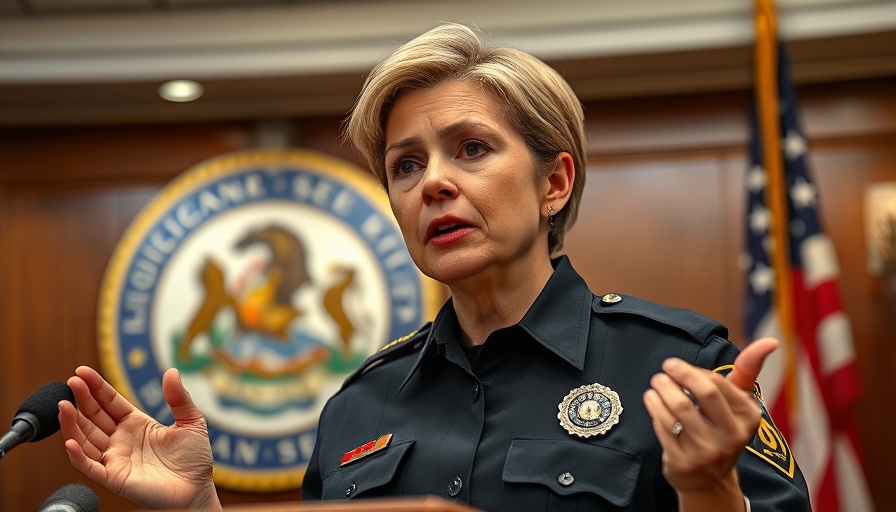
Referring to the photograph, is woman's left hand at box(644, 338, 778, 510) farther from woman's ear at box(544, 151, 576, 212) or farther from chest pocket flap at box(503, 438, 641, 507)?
woman's ear at box(544, 151, 576, 212)

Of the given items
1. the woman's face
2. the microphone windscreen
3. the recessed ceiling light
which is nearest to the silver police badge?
the woman's face

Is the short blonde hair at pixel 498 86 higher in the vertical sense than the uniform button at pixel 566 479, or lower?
higher

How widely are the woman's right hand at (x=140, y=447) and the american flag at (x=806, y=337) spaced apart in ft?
8.12

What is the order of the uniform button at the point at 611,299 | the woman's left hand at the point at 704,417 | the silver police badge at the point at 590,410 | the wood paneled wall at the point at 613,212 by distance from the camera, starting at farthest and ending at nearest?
1. the wood paneled wall at the point at 613,212
2. the uniform button at the point at 611,299
3. the silver police badge at the point at 590,410
4. the woman's left hand at the point at 704,417

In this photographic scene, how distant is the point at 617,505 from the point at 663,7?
9.20 feet

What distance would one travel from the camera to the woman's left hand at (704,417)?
1.33 metres

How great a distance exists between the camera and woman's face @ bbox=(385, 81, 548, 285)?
191 centimetres

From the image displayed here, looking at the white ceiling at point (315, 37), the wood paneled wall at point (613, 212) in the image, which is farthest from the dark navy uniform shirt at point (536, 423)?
the wood paneled wall at point (613, 212)

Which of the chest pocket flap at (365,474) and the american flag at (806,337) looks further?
the american flag at (806,337)

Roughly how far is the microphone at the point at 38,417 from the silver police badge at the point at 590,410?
2.60 feet

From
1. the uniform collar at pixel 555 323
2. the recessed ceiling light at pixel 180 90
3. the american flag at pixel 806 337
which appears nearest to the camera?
the uniform collar at pixel 555 323

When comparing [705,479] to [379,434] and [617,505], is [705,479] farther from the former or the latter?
[379,434]

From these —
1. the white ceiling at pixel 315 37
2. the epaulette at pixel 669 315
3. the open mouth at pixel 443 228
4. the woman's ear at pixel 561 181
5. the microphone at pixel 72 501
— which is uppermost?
the white ceiling at pixel 315 37

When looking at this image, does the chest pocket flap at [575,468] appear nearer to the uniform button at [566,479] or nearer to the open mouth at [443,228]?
the uniform button at [566,479]
